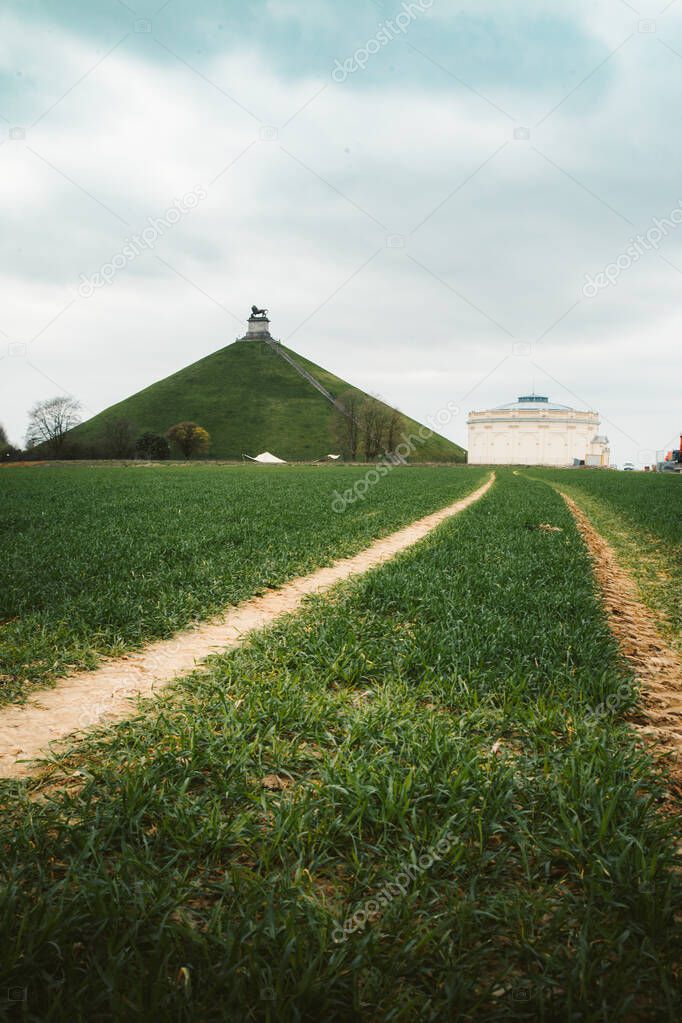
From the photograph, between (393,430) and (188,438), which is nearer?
(188,438)

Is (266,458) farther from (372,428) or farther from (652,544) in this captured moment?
(652,544)

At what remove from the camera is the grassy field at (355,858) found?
206cm

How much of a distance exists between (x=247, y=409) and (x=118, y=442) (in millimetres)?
38633

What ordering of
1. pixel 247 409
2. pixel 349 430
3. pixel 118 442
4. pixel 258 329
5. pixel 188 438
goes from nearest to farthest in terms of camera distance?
pixel 118 442 → pixel 188 438 → pixel 349 430 → pixel 247 409 → pixel 258 329

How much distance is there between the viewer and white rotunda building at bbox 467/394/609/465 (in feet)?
500

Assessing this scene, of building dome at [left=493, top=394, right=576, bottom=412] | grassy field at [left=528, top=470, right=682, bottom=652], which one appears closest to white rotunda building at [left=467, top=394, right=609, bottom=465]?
building dome at [left=493, top=394, right=576, bottom=412]

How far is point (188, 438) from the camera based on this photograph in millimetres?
112250

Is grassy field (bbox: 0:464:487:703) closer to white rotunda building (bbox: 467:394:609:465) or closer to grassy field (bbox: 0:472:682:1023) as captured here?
grassy field (bbox: 0:472:682:1023)

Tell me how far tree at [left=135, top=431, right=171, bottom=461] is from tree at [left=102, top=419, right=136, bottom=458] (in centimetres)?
149

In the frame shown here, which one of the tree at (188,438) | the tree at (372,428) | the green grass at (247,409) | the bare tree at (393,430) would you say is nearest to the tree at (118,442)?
the green grass at (247,409)

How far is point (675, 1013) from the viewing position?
2.01 m

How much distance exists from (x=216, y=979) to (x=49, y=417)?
4336 inches

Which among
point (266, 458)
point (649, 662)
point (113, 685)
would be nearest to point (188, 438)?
point (266, 458)

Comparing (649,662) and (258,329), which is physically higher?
(258,329)
